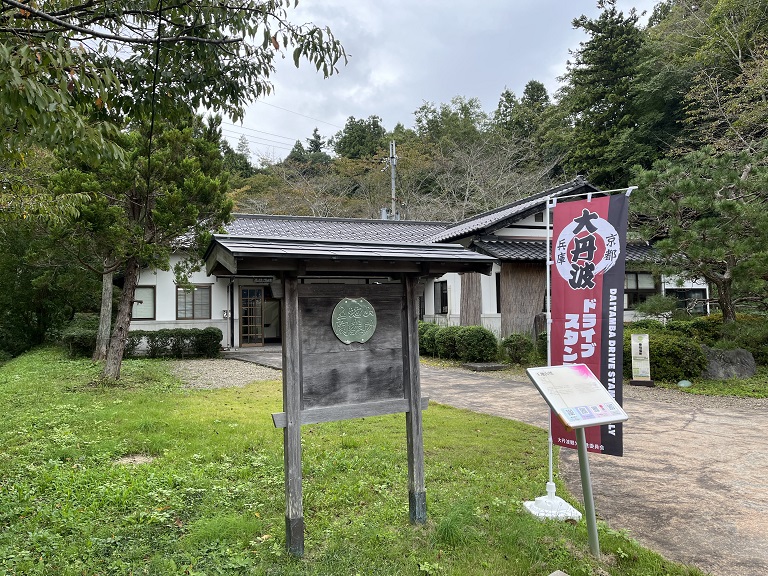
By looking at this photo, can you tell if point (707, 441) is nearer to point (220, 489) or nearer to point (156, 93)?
point (220, 489)

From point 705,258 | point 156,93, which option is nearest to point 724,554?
point 156,93

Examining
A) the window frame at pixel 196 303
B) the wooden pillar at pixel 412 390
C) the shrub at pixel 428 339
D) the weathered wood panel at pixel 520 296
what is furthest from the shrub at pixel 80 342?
the wooden pillar at pixel 412 390

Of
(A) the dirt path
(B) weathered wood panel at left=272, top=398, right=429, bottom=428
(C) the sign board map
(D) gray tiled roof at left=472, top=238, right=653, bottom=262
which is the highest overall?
(D) gray tiled roof at left=472, top=238, right=653, bottom=262

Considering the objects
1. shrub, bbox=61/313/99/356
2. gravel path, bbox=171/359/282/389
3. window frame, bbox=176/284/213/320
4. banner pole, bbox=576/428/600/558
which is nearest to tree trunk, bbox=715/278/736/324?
banner pole, bbox=576/428/600/558

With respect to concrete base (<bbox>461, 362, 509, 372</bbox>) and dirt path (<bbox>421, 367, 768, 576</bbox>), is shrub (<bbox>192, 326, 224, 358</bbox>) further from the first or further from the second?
dirt path (<bbox>421, 367, 768, 576</bbox>)

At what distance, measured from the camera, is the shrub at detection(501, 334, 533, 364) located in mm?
12938

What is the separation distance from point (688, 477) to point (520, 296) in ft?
32.6

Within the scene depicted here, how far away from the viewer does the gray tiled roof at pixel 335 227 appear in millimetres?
16703

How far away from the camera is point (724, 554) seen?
3293 millimetres

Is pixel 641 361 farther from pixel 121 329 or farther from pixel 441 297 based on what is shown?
pixel 121 329

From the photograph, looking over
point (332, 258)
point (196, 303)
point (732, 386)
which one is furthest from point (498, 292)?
point (332, 258)

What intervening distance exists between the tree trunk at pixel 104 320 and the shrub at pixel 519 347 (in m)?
9.97

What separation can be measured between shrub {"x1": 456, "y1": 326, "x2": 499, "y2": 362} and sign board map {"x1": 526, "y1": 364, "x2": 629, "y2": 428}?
32.4 ft

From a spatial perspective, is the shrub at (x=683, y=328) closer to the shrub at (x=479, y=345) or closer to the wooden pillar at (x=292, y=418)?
the shrub at (x=479, y=345)
